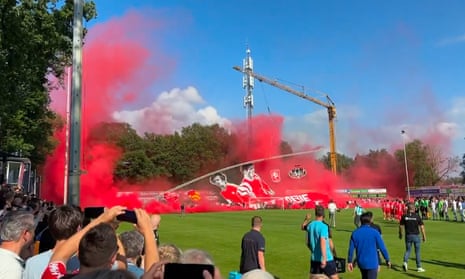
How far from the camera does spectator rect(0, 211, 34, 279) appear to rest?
3.82 m

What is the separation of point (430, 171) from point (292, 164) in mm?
32010

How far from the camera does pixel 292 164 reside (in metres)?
81.2

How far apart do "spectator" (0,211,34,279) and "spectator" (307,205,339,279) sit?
612 cm

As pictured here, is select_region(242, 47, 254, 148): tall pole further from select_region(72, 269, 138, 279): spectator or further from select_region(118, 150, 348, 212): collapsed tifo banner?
select_region(72, 269, 138, 279): spectator

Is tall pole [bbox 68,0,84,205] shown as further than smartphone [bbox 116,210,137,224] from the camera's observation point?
Yes

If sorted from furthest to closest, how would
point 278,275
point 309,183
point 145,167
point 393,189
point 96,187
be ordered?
1. point 393,189
2. point 309,183
3. point 145,167
4. point 96,187
5. point 278,275

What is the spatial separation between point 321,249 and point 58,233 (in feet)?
20.6

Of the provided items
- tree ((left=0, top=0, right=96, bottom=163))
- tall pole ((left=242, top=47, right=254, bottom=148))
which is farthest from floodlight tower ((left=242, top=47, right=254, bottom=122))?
tree ((left=0, top=0, right=96, bottom=163))

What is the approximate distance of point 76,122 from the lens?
27.3ft

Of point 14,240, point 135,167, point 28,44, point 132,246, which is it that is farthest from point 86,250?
point 135,167

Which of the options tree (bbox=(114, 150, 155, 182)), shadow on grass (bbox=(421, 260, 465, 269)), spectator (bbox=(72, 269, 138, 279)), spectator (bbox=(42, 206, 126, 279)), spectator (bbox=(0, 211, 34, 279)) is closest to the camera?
spectator (bbox=(72, 269, 138, 279))

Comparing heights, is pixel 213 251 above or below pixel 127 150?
below

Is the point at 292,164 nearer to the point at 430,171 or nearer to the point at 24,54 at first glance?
the point at 430,171

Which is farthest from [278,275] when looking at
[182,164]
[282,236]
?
[182,164]
